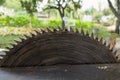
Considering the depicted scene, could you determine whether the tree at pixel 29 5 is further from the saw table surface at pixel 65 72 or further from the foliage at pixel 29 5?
the saw table surface at pixel 65 72

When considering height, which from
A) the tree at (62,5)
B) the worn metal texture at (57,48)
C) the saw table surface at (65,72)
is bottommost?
the tree at (62,5)

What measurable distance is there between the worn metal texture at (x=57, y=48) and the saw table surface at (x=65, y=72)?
0.02m

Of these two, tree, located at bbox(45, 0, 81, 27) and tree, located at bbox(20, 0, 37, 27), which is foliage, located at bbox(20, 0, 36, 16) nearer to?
tree, located at bbox(20, 0, 37, 27)

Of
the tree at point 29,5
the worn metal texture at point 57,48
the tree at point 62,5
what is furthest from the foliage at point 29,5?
the worn metal texture at point 57,48

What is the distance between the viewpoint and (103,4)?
38.3 ft

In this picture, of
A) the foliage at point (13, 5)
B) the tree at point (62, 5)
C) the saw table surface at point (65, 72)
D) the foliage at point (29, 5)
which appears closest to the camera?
the saw table surface at point (65, 72)

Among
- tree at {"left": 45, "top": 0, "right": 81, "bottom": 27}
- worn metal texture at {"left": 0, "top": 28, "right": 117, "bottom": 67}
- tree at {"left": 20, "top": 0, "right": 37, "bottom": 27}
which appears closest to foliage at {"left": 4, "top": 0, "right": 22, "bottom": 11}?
tree at {"left": 20, "top": 0, "right": 37, "bottom": 27}

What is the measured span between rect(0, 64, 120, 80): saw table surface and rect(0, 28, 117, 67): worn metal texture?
0.02 meters

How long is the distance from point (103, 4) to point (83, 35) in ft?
36.4

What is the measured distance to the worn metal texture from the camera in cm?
76

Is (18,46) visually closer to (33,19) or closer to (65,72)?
(65,72)

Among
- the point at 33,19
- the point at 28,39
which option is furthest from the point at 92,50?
the point at 33,19

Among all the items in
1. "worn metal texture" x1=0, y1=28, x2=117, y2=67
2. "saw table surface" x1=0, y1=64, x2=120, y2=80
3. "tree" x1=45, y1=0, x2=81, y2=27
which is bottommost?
"tree" x1=45, y1=0, x2=81, y2=27

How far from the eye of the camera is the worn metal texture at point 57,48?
2.49 ft
